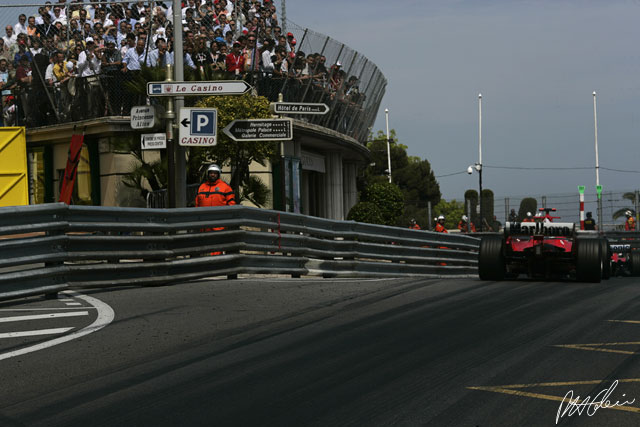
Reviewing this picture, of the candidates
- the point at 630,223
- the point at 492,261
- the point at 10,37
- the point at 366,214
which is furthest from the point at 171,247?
the point at 630,223

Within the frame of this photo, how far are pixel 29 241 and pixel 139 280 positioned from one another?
5.53 feet

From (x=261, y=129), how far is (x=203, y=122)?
1.43 metres

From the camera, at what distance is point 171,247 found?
11031 millimetres

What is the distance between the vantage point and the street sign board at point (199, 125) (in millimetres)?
13656

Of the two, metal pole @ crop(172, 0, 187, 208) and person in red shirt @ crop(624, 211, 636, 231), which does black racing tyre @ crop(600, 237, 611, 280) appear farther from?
person in red shirt @ crop(624, 211, 636, 231)

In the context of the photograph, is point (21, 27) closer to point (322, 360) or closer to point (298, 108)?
point (298, 108)

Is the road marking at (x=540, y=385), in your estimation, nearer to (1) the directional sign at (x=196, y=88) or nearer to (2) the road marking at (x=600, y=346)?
(2) the road marking at (x=600, y=346)

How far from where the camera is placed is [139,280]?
10508 millimetres

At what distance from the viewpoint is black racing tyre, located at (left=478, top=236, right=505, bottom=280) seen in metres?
13.0

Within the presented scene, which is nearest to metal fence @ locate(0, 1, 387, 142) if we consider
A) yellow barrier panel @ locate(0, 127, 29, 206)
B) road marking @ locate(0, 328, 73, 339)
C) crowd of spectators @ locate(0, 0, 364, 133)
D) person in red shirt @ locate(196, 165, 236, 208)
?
crowd of spectators @ locate(0, 0, 364, 133)

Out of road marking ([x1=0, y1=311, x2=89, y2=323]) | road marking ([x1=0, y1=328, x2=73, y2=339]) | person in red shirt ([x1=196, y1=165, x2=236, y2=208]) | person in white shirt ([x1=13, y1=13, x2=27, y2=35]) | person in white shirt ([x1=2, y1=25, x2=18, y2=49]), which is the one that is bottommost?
road marking ([x1=0, y1=328, x2=73, y2=339])

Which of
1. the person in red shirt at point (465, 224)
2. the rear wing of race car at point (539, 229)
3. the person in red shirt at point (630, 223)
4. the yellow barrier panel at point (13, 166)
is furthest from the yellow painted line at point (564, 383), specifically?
the person in red shirt at point (630, 223)

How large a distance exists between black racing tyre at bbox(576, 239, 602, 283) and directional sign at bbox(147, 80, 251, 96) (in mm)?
5805
